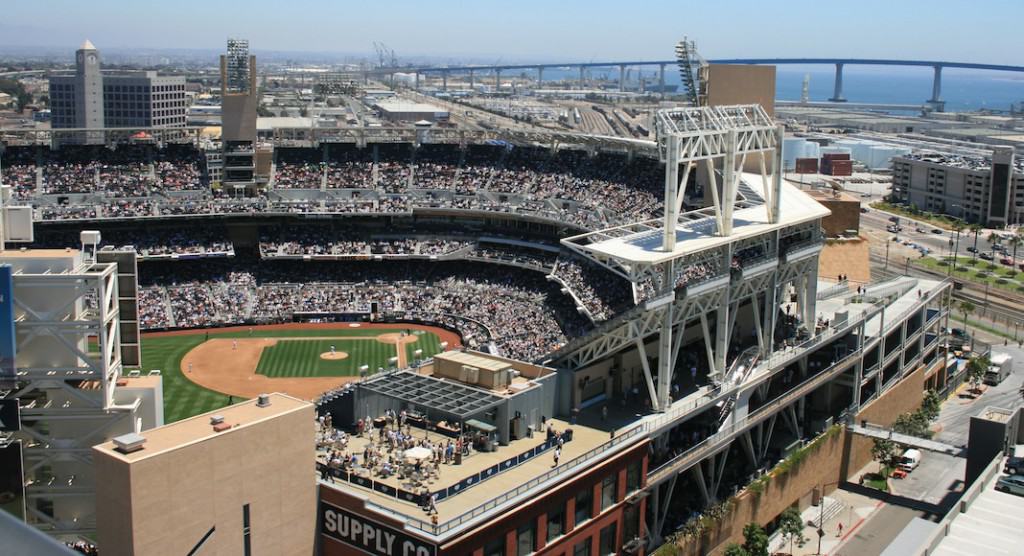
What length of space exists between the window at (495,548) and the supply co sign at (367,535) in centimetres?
211

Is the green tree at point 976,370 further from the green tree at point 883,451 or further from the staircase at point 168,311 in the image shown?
the staircase at point 168,311

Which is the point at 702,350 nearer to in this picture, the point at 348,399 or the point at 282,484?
the point at 348,399

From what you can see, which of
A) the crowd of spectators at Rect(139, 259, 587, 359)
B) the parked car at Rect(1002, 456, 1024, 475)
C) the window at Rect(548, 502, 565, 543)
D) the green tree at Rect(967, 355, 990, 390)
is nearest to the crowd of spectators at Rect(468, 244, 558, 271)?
the crowd of spectators at Rect(139, 259, 587, 359)

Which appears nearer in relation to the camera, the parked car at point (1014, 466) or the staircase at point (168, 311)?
the parked car at point (1014, 466)

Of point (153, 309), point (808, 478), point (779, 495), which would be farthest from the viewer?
point (153, 309)

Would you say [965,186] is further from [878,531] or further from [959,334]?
[878,531]

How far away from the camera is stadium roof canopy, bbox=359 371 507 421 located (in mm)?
33250

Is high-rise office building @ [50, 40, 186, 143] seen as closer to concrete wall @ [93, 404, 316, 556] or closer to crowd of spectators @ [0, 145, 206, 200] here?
crowd of spectators @ [0, 145, 206, 200]

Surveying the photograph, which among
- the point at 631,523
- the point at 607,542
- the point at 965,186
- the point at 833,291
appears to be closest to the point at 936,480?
the point at 833,291

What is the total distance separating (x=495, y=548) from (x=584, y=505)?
4458 millimetres

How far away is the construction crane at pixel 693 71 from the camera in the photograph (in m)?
69.9

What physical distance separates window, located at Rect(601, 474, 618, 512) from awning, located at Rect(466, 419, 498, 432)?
12.5 feet

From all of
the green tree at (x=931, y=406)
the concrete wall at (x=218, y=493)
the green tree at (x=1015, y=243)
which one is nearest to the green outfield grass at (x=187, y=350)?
the concrete wall at (x=218, y=493)

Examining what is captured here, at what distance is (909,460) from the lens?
50.0 m
